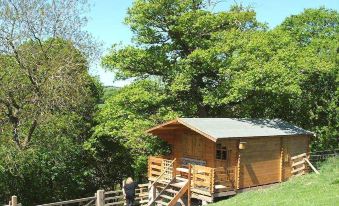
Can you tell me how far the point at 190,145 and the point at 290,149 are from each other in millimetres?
6076

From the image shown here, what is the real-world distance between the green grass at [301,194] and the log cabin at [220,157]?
3.62ft

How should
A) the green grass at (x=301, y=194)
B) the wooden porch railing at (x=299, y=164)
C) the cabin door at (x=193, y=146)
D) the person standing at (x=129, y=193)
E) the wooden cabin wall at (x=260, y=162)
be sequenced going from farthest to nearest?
the wooden porch railing at (x=299, y=164) → the cabin door at (x=193, y=146) → the wooden cabin wall at (x=260, y=162) → the person standing at (x=129, y=193) → the green grass at (x=301, y=194)

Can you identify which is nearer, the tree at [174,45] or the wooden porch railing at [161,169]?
the wooden porch railing at [161,169]

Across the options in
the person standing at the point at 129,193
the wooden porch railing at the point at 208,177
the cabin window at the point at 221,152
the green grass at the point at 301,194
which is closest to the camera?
the green grass at the point at 301,194

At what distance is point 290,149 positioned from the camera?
89.0 feet

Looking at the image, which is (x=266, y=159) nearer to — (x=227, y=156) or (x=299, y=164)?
(x=227, y=156)

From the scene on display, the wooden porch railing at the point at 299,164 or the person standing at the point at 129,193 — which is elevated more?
the wooden porch railing at the point at 299,164

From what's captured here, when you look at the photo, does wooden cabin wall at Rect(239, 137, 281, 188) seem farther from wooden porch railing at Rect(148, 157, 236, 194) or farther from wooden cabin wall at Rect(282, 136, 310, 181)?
wooden porch railing at Rect(148, 157, 236, 194)

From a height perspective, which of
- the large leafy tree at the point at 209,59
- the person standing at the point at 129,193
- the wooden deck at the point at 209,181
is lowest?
the person standing at the point at 129,193

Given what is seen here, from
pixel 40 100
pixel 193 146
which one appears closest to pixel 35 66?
pixel 40 100

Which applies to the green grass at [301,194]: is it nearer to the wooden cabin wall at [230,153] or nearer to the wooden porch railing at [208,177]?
the wooden porch railing at [208,177]

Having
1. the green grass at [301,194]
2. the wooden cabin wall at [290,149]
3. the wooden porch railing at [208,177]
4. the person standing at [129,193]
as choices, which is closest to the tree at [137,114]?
the wooden porch railing at [208,177]

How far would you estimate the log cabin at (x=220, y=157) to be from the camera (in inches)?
917

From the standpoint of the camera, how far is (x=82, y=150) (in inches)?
1358
